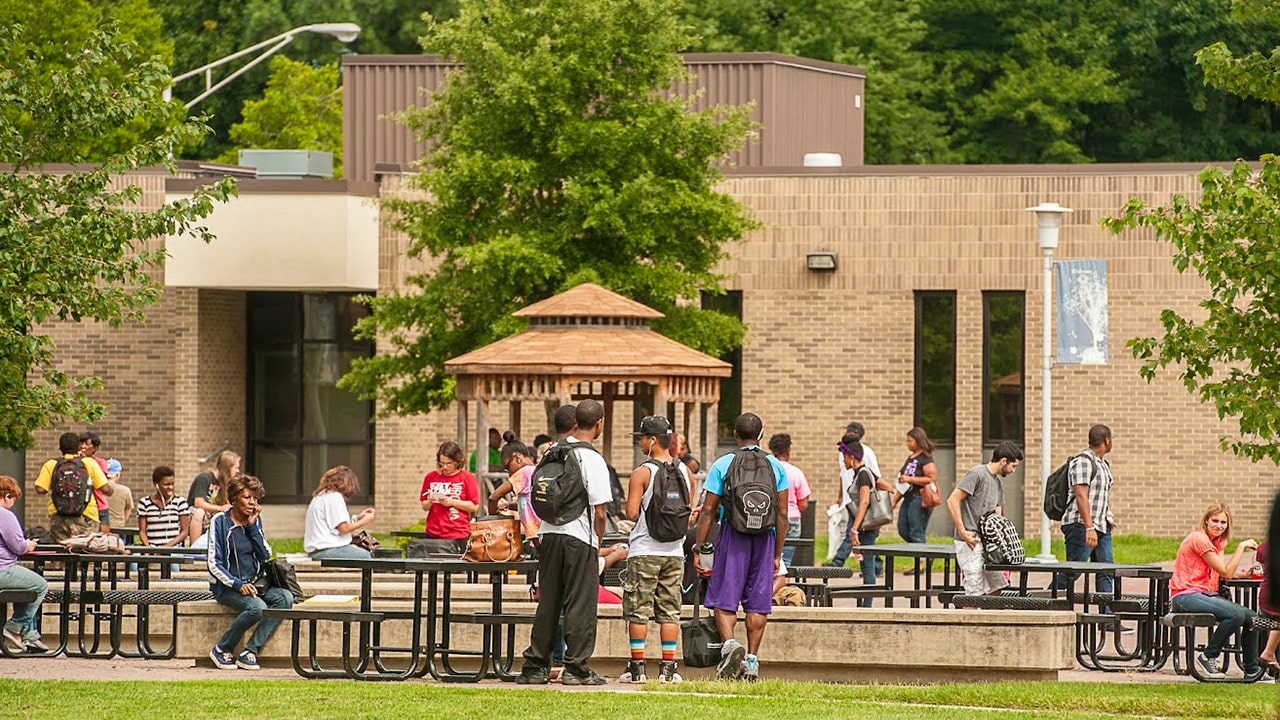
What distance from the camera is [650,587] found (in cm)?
1319

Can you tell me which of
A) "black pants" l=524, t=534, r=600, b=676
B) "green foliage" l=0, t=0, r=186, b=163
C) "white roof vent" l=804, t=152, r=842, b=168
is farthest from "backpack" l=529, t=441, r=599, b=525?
"green foliage" l=0, t=0, r=186, b=163

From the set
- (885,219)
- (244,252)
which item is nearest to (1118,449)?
(885,219)

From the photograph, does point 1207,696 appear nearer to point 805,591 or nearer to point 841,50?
point 805,591

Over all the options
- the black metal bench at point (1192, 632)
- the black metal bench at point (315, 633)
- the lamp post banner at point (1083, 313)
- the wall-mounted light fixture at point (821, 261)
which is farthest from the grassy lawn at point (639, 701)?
the wall-mounted light fixture at point (821, 261)

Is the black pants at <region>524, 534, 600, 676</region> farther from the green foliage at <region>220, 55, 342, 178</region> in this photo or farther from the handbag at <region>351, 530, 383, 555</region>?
the green foliage at <region>220, 55, 342, 178</region>

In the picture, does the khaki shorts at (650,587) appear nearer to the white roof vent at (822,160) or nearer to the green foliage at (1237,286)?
the green foliage at (1237,286)

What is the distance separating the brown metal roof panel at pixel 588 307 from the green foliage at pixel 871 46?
1176 inches

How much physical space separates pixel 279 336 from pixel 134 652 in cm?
1803

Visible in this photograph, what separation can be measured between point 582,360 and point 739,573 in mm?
6829

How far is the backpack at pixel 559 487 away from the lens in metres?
12.9

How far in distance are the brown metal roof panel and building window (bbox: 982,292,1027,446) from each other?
9843 mm

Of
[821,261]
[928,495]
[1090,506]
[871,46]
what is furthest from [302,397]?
[871,46]

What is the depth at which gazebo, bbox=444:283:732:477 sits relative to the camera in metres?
19.8

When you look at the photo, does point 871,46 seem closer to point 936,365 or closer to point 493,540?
point 936,365
